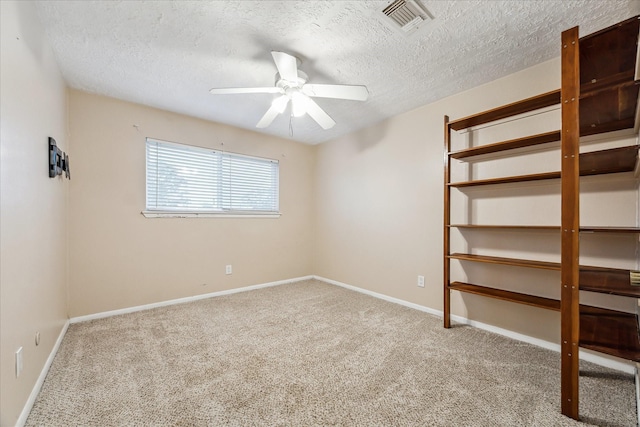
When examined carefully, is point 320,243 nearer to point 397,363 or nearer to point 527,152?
point 397,363

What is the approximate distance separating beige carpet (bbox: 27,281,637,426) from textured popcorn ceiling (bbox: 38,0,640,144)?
2369 mm

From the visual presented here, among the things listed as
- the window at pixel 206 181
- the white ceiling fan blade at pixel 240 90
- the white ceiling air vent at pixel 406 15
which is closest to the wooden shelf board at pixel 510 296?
the white ceiling air vent at pixel 406 15

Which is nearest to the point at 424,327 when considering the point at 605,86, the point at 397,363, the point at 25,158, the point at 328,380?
the point at 397,363

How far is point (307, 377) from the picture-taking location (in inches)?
Answer: 70.4

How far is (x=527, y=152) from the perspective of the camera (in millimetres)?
2312

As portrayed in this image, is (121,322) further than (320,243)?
No

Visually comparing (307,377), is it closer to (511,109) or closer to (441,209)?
(441,209)

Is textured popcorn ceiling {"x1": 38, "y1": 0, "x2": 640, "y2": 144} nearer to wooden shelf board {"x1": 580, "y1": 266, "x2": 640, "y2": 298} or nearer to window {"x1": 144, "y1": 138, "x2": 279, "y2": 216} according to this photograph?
window {"x1": 144, "y1": 138, "x2": 279, "y2": 216}

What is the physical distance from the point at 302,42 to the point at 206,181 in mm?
2285

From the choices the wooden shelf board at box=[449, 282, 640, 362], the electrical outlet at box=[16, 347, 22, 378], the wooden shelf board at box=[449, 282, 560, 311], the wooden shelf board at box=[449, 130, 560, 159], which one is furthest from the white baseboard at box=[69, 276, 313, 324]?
the wooden shelf board at box=[449, 130, 560, 159]

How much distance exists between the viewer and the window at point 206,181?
3.19m

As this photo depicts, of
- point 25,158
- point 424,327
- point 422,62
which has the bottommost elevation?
point 424,327

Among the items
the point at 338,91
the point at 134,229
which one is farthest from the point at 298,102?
the point at 134,229

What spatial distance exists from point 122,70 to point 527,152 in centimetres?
364
